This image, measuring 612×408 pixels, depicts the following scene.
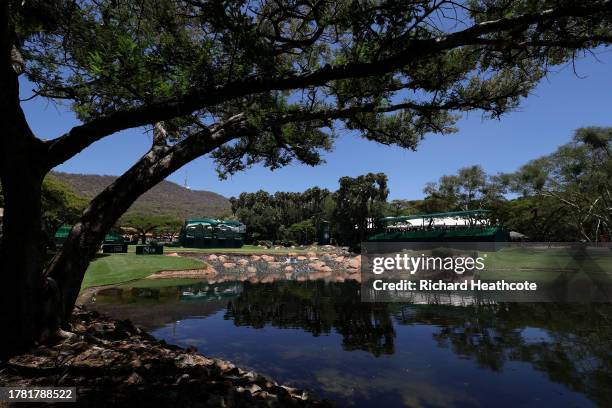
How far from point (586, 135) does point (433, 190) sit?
3734 centimetres

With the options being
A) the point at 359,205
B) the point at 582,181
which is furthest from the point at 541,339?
the point at 359,205

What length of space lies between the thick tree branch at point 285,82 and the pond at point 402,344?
15.6ft

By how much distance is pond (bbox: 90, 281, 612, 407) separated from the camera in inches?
244

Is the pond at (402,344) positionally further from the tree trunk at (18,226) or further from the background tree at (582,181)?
the background tree at (582,181)

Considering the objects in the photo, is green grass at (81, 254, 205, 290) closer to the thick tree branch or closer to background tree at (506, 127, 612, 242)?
the thick tree branch

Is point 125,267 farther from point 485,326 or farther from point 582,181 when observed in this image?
point 582,181

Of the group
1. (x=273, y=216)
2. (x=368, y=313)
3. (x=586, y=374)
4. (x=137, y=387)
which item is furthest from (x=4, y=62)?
(x=273, y=216)

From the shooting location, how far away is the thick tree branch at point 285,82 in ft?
13.3

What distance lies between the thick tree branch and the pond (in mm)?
4757

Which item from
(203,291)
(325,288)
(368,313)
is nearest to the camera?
(368,313)

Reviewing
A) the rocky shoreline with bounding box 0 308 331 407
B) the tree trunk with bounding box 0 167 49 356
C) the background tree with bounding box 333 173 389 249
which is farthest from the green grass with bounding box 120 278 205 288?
the background tree with bounding box 333 173 389 249

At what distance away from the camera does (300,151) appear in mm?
10469

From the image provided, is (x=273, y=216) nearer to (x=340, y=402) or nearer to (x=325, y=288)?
(x=325, y=288)

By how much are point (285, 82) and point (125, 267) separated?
21216mm
